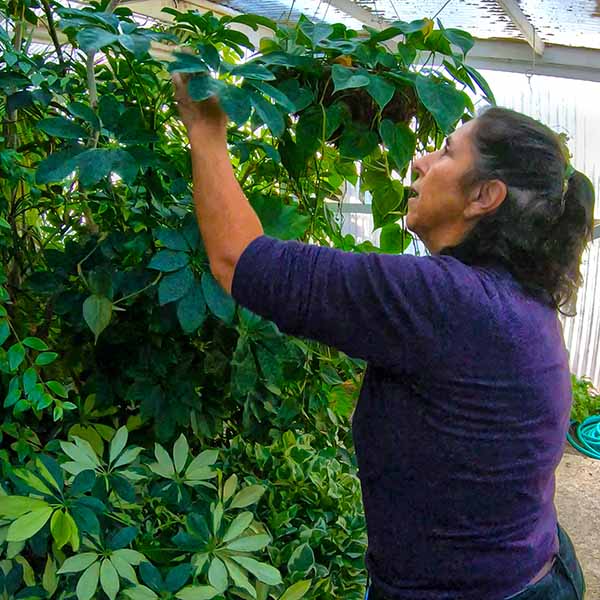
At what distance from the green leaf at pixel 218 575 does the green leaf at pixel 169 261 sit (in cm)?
37

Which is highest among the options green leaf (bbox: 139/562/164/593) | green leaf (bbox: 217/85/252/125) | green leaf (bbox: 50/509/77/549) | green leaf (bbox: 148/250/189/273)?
Answer: green leaf (bbox: 217/85/252/125)

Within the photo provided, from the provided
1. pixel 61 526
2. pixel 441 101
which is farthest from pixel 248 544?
pixel 441 101

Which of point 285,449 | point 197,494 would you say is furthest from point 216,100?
point 285,449

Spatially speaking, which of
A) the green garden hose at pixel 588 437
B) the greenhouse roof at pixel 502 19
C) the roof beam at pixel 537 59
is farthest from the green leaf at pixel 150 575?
the green garden hose at pixel 588 437

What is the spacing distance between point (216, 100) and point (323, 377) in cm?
67

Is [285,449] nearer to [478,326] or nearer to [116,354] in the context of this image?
[116,354]

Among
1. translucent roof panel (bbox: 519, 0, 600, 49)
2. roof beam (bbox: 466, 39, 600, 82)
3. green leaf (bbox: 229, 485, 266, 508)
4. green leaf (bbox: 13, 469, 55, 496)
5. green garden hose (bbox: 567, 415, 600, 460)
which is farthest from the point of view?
green garden hose (bbox: 567, 415, 600, 460)

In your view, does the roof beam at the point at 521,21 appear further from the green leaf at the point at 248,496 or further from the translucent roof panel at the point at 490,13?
the green leaf at the point at 248,496

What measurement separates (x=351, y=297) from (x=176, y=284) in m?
0.25

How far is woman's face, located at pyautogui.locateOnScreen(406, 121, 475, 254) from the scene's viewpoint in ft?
2.86

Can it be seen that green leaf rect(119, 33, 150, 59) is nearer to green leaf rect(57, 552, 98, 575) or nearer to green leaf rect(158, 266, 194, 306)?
green leaf rect(158, 266, 194, 306)

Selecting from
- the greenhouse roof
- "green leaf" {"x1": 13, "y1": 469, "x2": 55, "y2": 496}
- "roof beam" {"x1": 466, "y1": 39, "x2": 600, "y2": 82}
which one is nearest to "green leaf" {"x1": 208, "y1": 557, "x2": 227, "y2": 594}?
"green leaf" {"x1": 13, "y1": 469, "x2": 55, "y2": 496}

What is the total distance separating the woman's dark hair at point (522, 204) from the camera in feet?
2.79

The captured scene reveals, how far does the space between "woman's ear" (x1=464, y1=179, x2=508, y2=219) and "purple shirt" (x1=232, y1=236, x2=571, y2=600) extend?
7 centimetres
